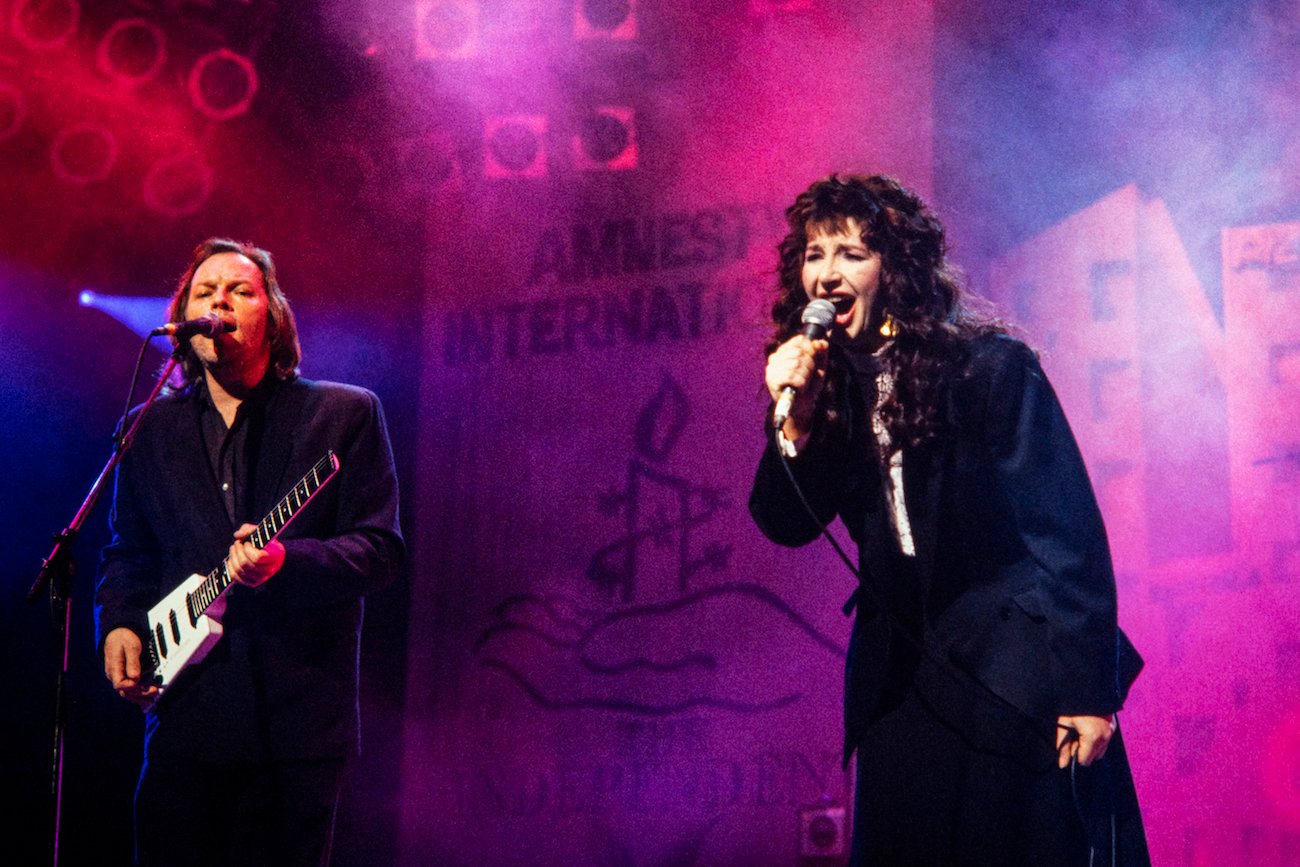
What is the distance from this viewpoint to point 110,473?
293cm

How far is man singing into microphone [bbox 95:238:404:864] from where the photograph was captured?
8.93 feet

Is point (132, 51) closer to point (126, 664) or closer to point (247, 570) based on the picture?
point (126, 664)

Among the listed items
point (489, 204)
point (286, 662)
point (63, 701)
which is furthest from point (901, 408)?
point (489, 204)

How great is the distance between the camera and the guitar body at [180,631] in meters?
2.78

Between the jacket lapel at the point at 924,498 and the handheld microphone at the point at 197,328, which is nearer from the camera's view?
the jacket lapel at the point at 924,498

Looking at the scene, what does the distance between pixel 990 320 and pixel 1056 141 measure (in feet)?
5.15

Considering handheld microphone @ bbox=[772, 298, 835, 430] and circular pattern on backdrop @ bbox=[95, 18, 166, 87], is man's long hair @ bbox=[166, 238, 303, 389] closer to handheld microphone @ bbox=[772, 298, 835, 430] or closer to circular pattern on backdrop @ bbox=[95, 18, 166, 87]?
Answer: handheld microphone @ bbox=[772, 298, 835, 430]

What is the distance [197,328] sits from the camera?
304cm

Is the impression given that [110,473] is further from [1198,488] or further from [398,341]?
[1198,488]

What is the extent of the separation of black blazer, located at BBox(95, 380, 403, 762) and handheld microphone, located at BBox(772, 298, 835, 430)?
1140 millimetres

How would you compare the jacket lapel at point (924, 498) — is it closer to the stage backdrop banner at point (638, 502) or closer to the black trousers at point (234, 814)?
the black trousers at point (234, 814)

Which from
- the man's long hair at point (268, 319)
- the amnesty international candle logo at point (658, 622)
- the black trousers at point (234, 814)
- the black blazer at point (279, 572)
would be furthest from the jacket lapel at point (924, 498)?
the amnesty international candle logo at point (658, 622)

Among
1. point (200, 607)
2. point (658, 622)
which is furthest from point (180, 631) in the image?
point (658, 622)

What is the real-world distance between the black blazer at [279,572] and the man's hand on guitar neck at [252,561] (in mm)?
55
